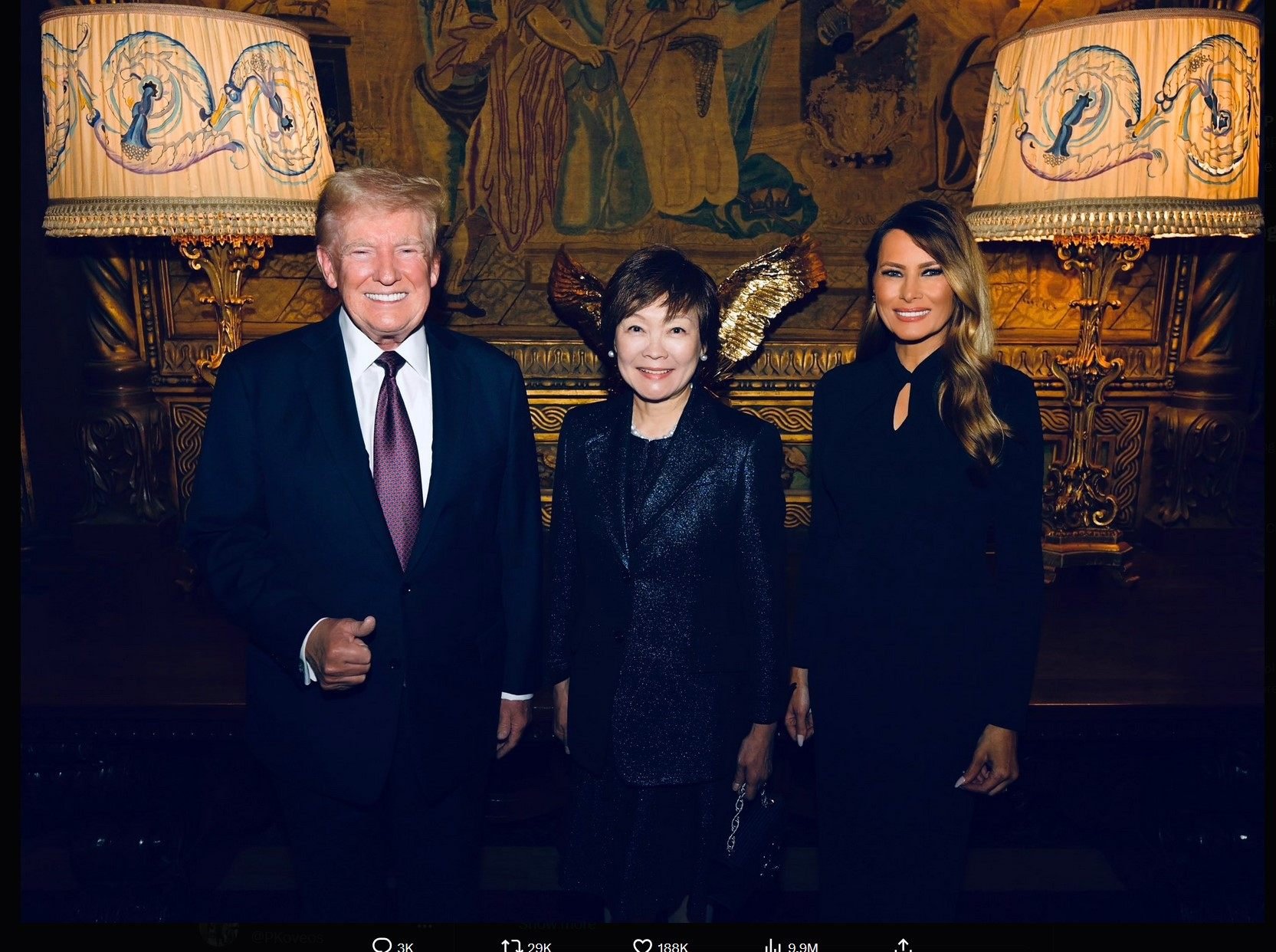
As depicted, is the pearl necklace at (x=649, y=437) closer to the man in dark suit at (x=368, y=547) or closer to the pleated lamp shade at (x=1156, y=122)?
the man in dark suit at (x=368, y=547)

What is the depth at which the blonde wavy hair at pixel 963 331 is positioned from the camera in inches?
74.8

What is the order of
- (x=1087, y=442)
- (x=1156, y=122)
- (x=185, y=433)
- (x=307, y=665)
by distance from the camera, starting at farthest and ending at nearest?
(x=185, y=433) < (x=1087, y=442) < (x=1156, y=122) < (x=307, y=665)

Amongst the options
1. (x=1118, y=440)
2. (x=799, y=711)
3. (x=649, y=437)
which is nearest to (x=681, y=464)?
(x=649, y=437)

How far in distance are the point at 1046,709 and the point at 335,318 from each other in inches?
72.4

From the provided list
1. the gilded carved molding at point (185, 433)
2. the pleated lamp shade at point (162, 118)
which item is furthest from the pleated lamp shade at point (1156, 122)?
the gilded carved molding at point (185, 433)

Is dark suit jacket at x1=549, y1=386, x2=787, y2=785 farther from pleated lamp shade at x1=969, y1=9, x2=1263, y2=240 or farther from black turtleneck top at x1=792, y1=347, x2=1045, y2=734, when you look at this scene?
pleated lamp shade at x1=969, y1=9, x2=1263, y2=240

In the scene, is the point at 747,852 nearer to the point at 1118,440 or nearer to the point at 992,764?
the point at 992,764

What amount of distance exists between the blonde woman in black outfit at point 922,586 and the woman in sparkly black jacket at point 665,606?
0.53ft

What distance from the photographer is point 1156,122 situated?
2.55 m

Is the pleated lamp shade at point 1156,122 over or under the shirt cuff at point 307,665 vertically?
over

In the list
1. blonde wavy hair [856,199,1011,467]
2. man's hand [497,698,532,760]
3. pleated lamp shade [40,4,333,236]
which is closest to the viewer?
blonde wavy hair [856,199,1011,467]

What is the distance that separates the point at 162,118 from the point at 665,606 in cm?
174

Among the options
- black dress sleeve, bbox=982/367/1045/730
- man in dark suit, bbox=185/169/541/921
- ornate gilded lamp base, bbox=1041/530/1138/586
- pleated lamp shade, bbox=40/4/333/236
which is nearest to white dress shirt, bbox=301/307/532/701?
man in dark suit, bbox=185/169/541/921

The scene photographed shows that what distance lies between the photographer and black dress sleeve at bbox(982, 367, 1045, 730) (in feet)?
6.30
